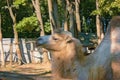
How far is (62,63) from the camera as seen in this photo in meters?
5.42

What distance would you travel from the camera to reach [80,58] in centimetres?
541

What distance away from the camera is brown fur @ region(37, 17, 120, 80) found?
5375 millimetres

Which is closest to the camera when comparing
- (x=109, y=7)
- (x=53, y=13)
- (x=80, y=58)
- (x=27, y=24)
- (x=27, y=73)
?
(x=80, y=58)

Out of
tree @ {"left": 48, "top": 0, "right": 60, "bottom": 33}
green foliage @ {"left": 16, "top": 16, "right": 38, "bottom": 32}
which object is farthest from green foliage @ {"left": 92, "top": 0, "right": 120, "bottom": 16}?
green foliage @ {"left": 16, "top": 16, "right": 38, "bottom": 32}

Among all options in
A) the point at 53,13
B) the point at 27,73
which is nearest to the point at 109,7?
the point at 53,13

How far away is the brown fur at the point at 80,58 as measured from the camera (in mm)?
5375

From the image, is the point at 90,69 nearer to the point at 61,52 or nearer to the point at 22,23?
the point at 61,52

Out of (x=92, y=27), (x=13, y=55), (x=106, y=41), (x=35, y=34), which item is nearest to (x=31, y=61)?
(x=13, y=55)

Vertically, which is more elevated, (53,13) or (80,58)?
(80,58)

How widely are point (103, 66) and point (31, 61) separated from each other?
23.0 m

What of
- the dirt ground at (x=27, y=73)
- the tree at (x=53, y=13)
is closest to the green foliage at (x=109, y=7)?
the tree at (x=53, y=13)

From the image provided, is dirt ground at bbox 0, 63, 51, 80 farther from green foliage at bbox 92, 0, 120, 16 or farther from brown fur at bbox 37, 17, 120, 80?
brown fur at bbox 37, 17, 120, 80

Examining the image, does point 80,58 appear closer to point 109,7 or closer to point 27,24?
point 109,7

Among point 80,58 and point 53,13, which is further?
point 53,13
